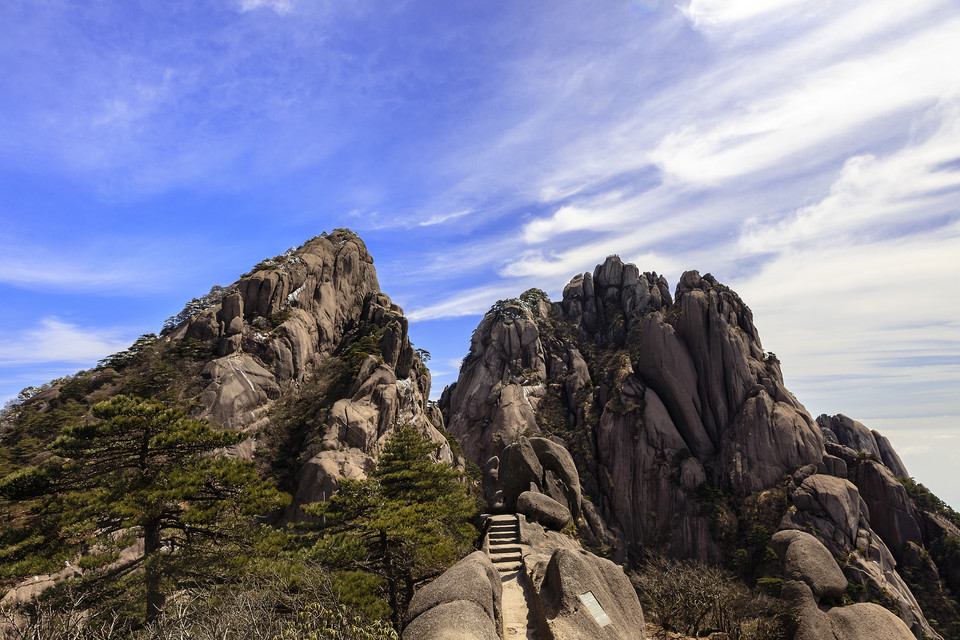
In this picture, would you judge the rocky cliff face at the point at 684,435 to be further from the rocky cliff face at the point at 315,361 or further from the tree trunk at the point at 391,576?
the rocky cliff face at the point at 315,361

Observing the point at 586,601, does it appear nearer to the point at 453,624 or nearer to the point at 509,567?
the point at 453,624

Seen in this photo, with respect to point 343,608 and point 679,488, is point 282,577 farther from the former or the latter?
point 679,488

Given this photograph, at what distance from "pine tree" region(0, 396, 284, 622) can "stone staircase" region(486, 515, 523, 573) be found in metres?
8.64

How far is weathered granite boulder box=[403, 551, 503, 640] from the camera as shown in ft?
25.0

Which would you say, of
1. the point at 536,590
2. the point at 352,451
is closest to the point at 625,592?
the point at 536,590

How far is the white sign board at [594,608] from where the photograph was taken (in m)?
8.95

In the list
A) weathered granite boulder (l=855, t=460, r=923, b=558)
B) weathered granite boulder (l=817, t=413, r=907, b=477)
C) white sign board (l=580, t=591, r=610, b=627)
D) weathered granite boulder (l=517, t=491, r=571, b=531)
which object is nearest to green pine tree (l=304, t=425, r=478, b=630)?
weathered granite boulder (l=517, t=491, r=571, b=531)

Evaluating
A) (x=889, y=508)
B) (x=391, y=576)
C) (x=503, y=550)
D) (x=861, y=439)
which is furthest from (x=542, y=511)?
(x=861, y=439)

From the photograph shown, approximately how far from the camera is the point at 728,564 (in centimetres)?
4788

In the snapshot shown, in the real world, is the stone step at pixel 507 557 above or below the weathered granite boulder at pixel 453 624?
below

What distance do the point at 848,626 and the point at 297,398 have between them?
4502cm

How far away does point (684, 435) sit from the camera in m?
59.1

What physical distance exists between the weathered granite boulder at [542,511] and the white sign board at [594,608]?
13108 millimetres

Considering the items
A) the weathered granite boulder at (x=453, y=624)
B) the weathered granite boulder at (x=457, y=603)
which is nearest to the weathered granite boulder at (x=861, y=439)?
the weathered granite boulder at (x=457, y=603)
